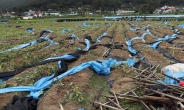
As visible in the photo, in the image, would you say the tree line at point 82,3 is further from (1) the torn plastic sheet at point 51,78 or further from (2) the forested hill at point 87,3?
(1) the torn plastic sheet at point 51,78

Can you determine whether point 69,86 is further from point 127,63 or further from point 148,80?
point 127,63

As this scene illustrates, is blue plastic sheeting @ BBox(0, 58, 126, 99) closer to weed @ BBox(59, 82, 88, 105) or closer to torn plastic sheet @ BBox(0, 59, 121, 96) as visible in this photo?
torn plastic sheet @ BBox(0, 59, 121, 96)

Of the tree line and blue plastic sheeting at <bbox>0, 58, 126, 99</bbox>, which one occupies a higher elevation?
→ the tree line

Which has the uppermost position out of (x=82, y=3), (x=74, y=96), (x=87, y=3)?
(x=82, y=3)

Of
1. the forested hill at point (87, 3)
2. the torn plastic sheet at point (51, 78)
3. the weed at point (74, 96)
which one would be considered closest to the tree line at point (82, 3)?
the forested hill at point (87, 3)

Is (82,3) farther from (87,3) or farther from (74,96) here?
(74,96)

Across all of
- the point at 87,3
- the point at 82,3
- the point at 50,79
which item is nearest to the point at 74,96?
the point at 50,79

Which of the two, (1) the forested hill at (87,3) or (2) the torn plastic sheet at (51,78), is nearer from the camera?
(2) the torn plastic sheet at (51,78)

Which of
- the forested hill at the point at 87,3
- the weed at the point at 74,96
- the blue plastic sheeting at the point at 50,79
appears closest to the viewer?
the weed at the point at 74,96

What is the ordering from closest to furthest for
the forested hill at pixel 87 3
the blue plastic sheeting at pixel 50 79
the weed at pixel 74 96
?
the weed at pixel 74 96, the blue plastic sheeting at pixel 50 79, the forested hill at pixel 87 3

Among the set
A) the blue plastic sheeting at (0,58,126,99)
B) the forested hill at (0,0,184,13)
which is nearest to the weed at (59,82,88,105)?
the blue plastic sheeting at (0,58,126,99)

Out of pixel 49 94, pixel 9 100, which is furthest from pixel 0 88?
pixel 49 94

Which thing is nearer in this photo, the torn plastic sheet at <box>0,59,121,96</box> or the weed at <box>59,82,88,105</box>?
the weed at <box>59,82,88,105</box>

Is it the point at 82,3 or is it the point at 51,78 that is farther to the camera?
the point at 82,3
